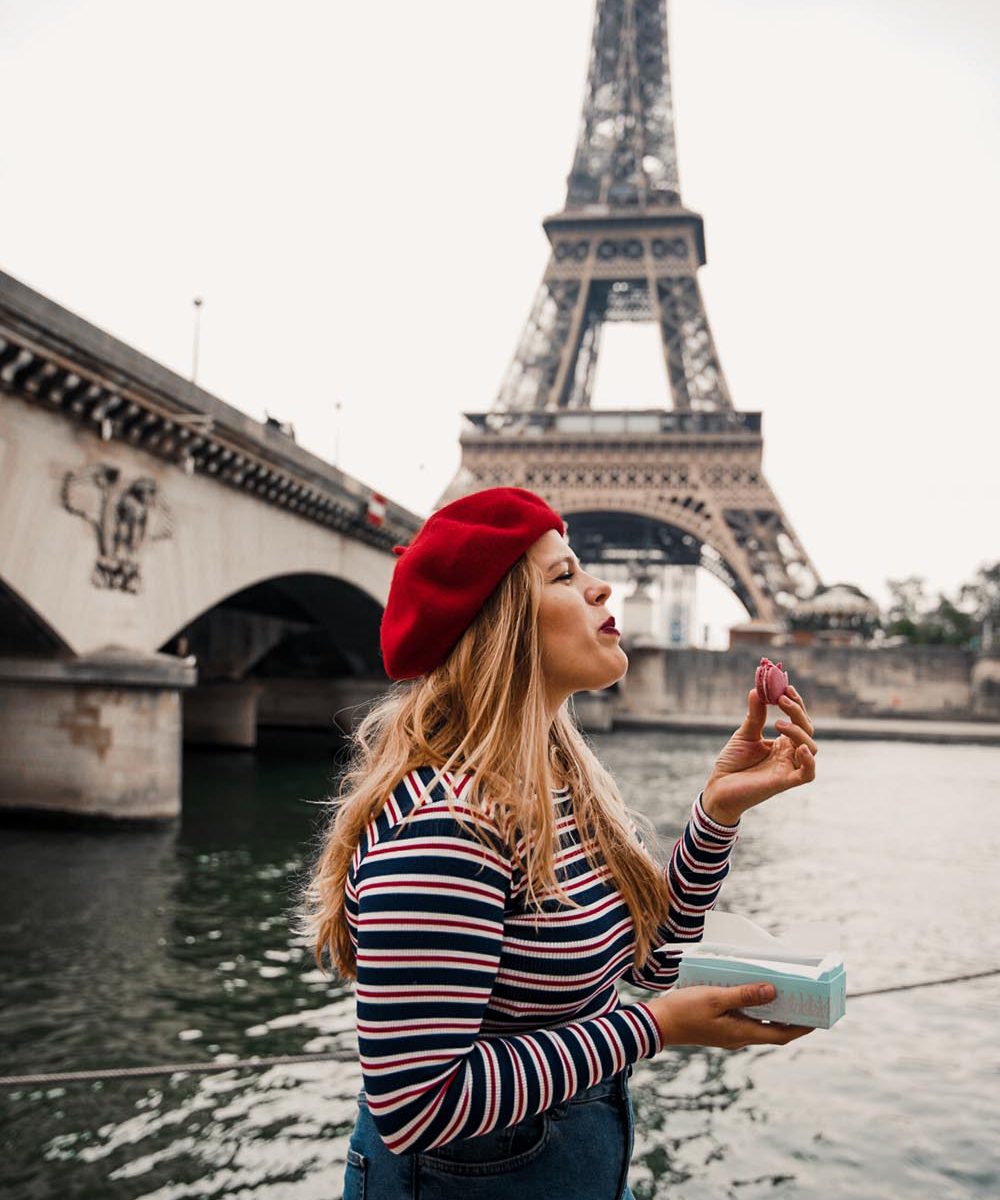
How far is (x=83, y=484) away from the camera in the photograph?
1540 cm

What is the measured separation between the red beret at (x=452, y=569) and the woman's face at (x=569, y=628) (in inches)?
2.3

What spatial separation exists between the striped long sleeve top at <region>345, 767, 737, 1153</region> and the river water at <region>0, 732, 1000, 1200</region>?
2.82 meters

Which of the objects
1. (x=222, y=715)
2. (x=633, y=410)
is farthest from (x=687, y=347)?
(x=222, y=715)

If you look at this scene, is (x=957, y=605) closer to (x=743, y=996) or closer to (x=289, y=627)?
(x=289, y=627)

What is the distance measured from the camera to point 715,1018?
1886 mm

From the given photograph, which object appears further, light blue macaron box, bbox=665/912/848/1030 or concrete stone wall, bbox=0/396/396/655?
concrete stone wall, bbox=0/396/396/655

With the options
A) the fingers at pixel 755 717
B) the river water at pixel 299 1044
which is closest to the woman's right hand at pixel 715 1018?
the fingers at pixel 755 717

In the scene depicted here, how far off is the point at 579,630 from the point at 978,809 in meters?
20.0

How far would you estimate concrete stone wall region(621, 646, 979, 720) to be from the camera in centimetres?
4972

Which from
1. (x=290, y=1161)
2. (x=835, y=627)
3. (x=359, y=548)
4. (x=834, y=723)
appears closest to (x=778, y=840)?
(x=290, y=1161)

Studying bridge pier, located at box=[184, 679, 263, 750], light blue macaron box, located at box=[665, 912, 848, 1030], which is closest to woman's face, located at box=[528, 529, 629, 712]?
light blue macaron box, located at box=[665, 912, 848, 1030]

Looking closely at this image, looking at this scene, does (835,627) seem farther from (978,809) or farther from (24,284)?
(24,284)

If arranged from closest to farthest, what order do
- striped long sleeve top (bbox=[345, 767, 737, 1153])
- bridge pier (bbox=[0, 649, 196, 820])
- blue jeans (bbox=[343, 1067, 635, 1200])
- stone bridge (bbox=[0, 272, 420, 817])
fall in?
striped long sleeve top (bbox=[345, 767, 737, 1153]) < blue jeans (bbox=[343, 1067, 635, 1200]) < stone bridge (bbox=[0, 272, 420, 817]) < bridge pier (bbox=[0, 649, 196, 820])

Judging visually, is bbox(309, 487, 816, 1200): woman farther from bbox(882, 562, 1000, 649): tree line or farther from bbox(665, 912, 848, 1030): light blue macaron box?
bbox(882, 562, 1000, 649): tree line
